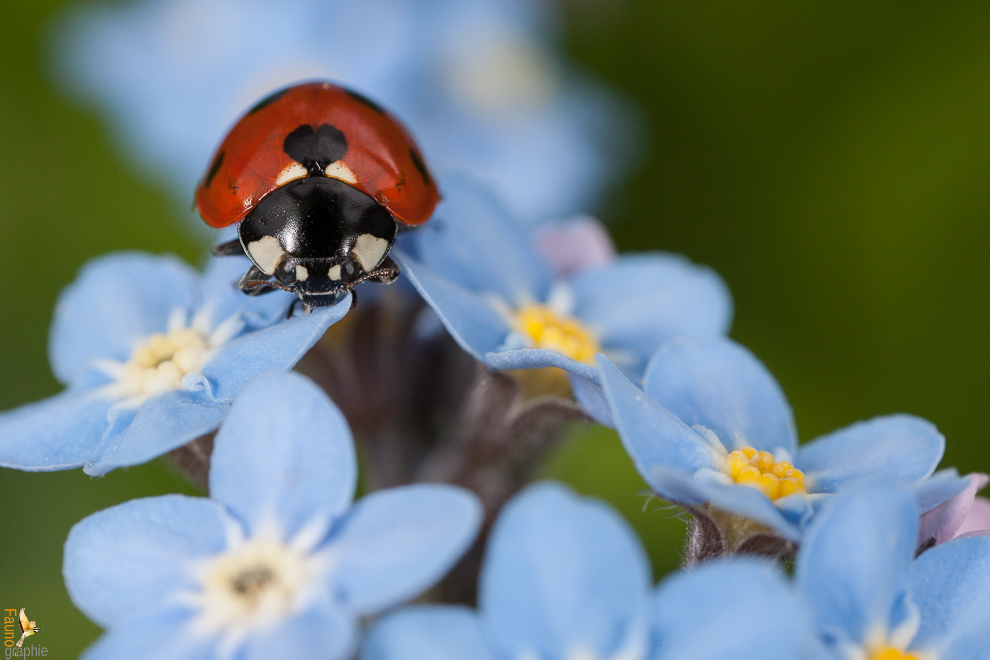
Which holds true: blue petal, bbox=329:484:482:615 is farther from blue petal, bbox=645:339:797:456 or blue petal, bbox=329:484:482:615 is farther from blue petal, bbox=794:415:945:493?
blue petal, bbox=794:415:945:493

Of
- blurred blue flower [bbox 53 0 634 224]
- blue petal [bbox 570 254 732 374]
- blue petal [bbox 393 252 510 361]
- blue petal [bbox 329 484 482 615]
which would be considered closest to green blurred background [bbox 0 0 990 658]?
blurred blue flower [bbox 53 0 634 224]

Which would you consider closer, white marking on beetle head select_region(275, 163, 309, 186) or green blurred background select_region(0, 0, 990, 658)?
white marking on beetle head select_region(275, 163, 309, 186)

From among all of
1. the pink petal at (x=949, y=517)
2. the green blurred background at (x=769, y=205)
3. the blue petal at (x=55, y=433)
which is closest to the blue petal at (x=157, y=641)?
the blue petal at (x=55, y=433)

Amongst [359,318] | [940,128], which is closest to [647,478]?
A: [359,318]

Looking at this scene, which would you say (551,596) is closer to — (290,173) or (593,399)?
(593,399)

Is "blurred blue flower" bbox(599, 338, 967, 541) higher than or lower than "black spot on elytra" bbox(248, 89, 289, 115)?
lower

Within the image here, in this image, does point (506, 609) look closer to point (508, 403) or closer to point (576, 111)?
point (508, 403)

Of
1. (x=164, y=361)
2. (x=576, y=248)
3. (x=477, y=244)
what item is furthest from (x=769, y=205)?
(x=164, y=361)

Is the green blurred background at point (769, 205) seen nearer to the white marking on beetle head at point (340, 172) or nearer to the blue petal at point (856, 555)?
the white marking on beetle head at point (340, 172)
